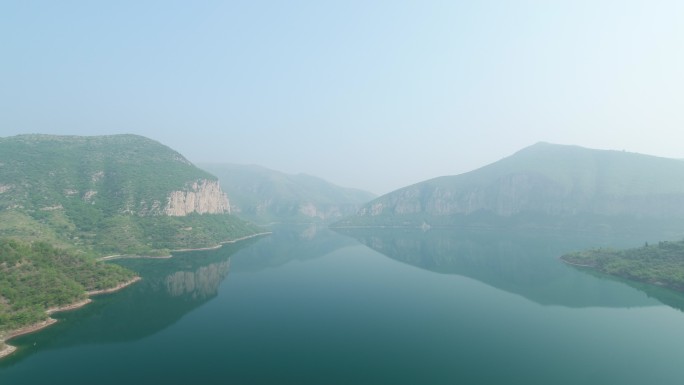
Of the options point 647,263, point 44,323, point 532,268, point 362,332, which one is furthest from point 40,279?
point 647,263

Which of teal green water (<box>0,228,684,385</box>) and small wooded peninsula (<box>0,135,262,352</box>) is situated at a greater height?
small wooded peninsula (<box>0,135,262,352</box>)

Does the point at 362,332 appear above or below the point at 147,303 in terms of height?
below

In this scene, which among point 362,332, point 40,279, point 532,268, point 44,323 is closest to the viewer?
point 44,323

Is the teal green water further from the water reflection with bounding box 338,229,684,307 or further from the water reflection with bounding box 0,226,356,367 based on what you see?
the water reflection with bounding box 338,229,684,307

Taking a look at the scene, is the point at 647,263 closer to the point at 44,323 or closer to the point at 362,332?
the point at 362,332

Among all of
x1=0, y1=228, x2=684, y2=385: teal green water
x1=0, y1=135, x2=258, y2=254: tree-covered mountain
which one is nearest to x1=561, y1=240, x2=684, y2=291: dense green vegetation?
x1=0, y1=228, x2=684, y2=385: teal green water

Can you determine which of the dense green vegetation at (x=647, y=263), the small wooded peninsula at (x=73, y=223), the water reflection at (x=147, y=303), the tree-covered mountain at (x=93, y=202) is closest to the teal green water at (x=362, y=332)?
the water reflection at (x=147, y=303)
